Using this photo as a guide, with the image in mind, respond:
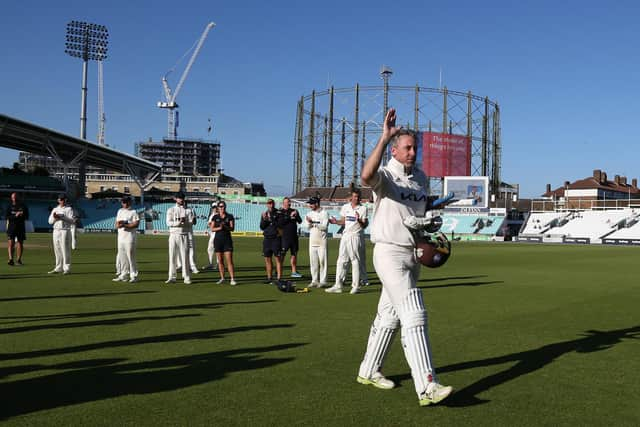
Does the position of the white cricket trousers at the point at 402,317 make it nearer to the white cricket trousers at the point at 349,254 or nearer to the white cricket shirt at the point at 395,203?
the white cricket shirt at the point at 395,203

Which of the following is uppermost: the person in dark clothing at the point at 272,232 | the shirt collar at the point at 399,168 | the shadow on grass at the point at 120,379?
the shirt collar at the point at 399,168

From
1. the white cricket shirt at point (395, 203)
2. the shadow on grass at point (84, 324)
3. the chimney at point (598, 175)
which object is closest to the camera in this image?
the white cricket shirt at point (395, 203)

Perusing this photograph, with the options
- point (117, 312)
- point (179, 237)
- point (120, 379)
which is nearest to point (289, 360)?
point (120, 379)

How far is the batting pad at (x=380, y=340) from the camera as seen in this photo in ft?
16.1

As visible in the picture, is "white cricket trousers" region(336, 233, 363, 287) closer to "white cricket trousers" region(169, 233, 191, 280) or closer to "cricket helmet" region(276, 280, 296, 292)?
"cricket helmet" region(276, 280, 296, 292)

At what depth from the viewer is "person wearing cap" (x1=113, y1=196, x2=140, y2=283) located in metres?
13.1

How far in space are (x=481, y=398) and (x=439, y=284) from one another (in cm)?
957

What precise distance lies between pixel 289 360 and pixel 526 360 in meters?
2.58

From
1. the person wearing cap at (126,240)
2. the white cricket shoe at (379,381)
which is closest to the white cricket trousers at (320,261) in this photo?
the person wearing cap at (126,240)

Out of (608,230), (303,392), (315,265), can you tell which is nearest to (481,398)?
(303,392)

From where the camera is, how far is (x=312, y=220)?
1328 centimetres

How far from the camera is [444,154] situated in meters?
65.4

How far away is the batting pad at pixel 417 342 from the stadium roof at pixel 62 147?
2050 inches

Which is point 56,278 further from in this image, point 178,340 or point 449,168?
point 449,168
